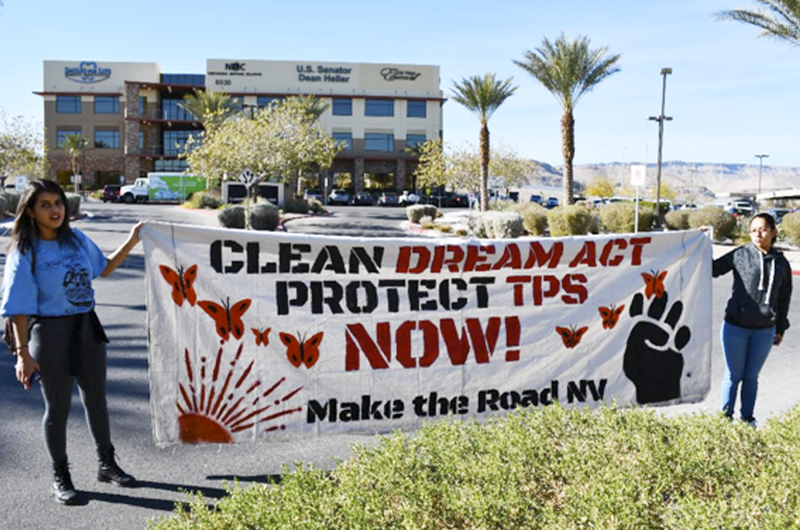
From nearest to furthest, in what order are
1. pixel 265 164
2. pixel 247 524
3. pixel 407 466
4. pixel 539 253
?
pixel 247 524 < pixel 407 466 < pixel 539 253 < pixel 265 164

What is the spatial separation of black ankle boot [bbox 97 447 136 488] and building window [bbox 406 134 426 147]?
74.2m

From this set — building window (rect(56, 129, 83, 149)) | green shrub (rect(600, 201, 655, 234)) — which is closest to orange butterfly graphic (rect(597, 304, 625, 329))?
green shrub (rect(600, 201, 655, 234))

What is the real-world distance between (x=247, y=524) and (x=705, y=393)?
389 centimetres

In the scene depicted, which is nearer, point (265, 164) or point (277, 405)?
point (277, 405)

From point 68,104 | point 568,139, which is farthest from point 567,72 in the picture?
point 68,104

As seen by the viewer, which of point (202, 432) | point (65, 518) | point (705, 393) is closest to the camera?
point (65, 518)

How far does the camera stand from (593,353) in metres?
5.60

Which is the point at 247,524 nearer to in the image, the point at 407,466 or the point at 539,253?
the point at 407,466

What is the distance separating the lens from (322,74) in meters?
76.5

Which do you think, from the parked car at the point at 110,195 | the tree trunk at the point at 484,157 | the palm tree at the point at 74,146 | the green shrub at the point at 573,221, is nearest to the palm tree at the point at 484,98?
the tree trunk at the point at 484,157

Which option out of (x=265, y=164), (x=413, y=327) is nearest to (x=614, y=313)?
(x=413, y=327)

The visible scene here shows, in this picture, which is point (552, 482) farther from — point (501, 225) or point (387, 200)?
point (387, 200)

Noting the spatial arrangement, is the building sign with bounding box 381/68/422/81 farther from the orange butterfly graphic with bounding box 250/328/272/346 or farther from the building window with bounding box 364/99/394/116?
the orange butterfly graphic with bounding box 250/328/272/346

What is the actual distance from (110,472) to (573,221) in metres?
25.7
